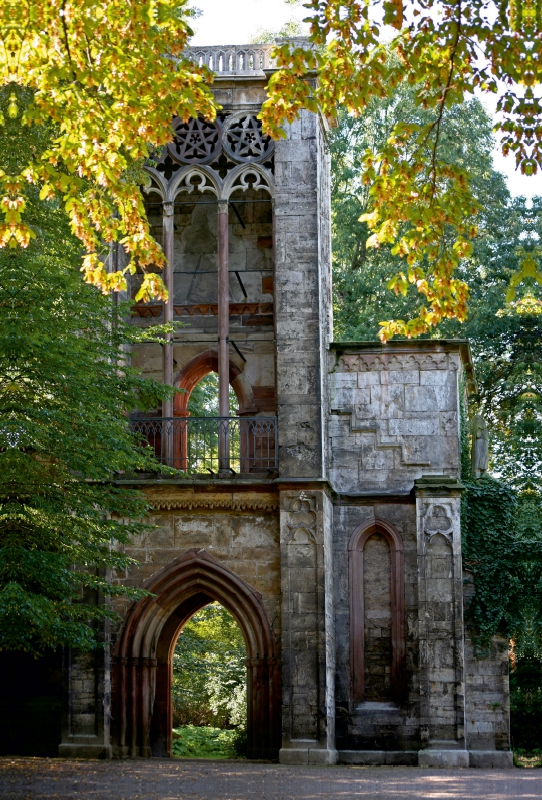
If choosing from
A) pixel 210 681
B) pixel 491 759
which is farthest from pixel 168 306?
pixel 210 681

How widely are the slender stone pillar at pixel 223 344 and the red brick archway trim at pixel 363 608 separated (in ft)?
7.43

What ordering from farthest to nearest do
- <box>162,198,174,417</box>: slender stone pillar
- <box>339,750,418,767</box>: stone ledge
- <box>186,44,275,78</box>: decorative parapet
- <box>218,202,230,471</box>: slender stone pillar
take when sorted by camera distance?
<box>186,44,275,78</box>: decorative parapet, <box>162,198,174,417</box>: slender stone pillar, <box>218,202,230,471</box>: slender stone pillar, <box>339,750,418,767</box>: stone ledge

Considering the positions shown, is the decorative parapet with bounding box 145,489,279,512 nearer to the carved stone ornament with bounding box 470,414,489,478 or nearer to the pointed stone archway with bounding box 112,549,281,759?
the pointed stone archway with bounding box 112,549,281,759

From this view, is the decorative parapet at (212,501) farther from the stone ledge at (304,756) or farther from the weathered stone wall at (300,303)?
the stone ledge at (304,756)

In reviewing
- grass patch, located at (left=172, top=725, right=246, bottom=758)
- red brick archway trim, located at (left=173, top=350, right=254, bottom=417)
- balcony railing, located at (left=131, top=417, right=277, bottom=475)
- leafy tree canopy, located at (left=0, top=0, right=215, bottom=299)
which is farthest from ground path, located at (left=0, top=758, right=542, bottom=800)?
grass patch, located at (left=172, top=725, right=246, bottom=758)

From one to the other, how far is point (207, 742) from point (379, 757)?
8727mm

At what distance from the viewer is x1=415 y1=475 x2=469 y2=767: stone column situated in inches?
645

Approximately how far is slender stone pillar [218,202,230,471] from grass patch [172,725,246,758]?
7781mm

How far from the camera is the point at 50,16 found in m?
8.55

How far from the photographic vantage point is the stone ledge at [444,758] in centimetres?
1619

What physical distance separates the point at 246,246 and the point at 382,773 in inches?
375

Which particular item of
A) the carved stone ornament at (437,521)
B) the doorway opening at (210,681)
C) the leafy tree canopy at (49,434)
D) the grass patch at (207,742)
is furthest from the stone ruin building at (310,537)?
the doorway opening at (210,681)

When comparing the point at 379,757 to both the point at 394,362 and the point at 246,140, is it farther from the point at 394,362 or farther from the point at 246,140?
the point at 246,140

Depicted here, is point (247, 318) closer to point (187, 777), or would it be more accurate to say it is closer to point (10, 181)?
point (187, 777)
